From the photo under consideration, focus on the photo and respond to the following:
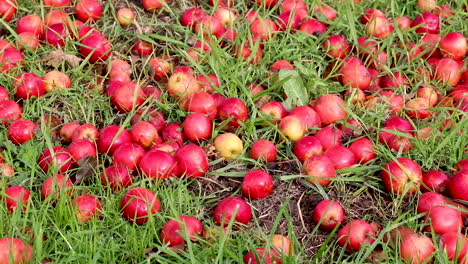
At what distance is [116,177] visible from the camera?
13.0 feet

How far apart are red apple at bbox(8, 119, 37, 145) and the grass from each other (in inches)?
1.8

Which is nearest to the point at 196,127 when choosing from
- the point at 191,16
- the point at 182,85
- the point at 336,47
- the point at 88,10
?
the point at 182,85

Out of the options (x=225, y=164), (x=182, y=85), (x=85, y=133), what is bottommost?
(x=225, y=164)

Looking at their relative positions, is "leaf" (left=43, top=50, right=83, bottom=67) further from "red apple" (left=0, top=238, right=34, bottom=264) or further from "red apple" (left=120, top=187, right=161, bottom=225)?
"red apple" (left=0, top=238, right=34, bottom=264)

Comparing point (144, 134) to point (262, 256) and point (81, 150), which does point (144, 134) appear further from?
point (262, 256)

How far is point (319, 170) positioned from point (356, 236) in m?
0.55

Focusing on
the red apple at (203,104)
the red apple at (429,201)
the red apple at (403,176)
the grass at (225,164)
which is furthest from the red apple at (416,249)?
the red apple at (203,104)

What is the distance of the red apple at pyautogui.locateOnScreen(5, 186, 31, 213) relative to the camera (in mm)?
3744

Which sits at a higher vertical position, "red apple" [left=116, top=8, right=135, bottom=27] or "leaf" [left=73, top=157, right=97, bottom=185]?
"red apple" [left=116, top=8, right=135, bottom=27]

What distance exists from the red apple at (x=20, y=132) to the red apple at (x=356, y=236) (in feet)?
6.80

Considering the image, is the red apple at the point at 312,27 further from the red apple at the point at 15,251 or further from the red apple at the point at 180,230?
the red apple at the point at 15,251

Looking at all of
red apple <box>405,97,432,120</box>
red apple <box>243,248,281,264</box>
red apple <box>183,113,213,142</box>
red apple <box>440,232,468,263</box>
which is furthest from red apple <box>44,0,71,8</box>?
red apple <box>440,232,468,263</box>

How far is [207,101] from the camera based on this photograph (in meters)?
4.46

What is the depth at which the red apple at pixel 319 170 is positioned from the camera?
4.09m
